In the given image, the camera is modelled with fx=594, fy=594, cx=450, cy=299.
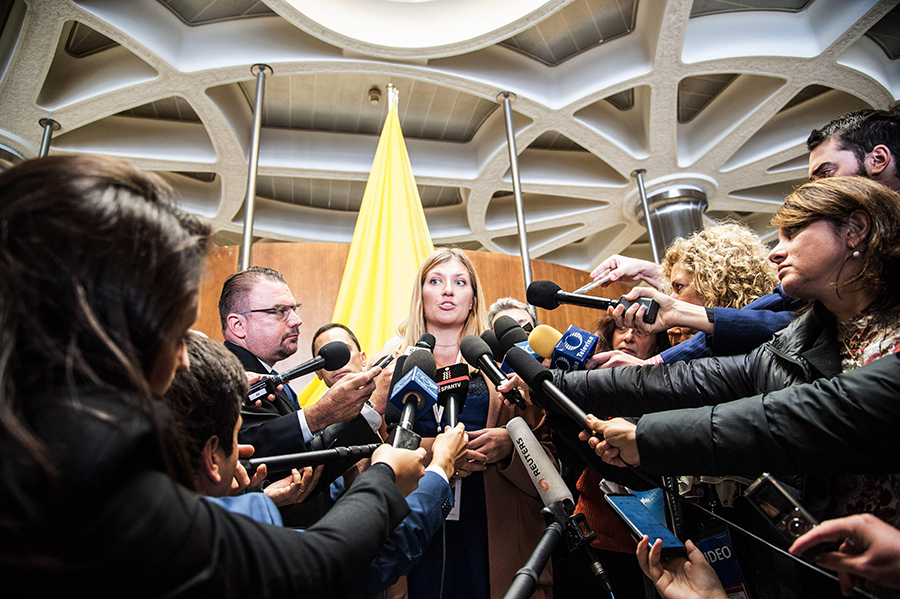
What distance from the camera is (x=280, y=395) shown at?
90.7 inches

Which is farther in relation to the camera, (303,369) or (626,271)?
(626,271)

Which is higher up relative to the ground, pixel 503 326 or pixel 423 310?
pixel 423 310

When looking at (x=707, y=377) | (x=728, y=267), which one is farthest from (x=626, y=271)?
(x=707, y=377)

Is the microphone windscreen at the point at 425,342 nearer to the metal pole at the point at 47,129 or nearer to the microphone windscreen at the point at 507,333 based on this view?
the microphone windscreen at the point at 507,333

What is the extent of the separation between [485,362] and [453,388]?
0.42 feet

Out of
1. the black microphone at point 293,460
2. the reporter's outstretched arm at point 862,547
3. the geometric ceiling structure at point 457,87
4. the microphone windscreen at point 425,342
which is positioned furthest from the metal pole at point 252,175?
the reporter's outstretched arm at point 862,547

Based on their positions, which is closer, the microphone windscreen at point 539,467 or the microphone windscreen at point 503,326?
the microphone windscreen at point 539,467

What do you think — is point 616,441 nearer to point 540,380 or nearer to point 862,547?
point 540,380

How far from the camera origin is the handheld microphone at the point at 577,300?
185cm

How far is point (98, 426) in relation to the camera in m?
0.72

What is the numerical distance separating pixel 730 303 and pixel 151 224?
1962 mm

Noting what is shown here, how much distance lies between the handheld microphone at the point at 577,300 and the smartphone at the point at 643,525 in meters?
0.56

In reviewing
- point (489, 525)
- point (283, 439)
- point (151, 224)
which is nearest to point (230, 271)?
point (283, 439)

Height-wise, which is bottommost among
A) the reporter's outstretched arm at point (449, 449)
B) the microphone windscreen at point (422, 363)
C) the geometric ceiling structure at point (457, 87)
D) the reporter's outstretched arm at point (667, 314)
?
the reporter's outstretched arm at point (449, 449)
